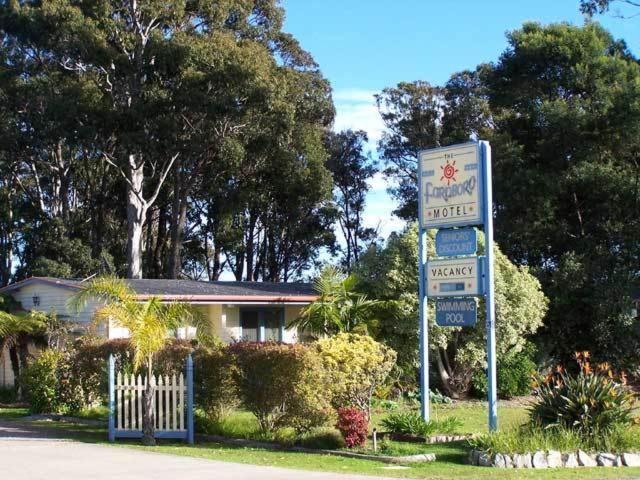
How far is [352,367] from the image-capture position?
605 inches

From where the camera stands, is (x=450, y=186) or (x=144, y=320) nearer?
(x=144, y=320)

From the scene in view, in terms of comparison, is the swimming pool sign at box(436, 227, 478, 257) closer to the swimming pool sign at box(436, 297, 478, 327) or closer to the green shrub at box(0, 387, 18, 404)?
the swimming pool sign at box(436, 297, 478, 327)

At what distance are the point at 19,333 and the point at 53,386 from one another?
399 cm

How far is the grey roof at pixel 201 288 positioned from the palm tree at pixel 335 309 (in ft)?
14.4

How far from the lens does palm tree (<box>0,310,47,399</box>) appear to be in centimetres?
2302

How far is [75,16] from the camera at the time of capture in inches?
1373

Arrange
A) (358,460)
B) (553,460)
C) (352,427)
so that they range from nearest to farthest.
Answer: (553,460)
(358,460)
(352,427)

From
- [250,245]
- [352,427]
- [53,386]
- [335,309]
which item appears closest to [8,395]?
[53,386]

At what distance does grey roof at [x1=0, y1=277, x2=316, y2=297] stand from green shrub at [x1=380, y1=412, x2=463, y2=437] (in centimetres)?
1027

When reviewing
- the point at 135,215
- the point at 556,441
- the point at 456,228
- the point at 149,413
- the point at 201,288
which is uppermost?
A: the point at 135,215

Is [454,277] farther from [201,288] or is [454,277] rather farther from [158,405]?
[201,288]

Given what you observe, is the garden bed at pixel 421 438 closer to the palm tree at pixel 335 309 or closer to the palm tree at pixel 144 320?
the palm tree at pixel 144 320

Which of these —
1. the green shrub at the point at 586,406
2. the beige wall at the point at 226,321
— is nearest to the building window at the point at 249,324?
the beige wall at the point at 226,321

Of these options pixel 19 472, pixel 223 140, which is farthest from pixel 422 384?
pixel 223 140
